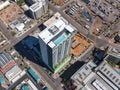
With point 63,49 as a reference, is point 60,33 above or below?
above

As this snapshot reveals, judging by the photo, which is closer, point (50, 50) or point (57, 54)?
point (50, 50)

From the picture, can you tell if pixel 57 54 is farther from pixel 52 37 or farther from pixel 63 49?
pixel 52 37

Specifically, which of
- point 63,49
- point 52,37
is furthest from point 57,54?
point 52,37

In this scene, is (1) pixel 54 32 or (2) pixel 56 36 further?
(2) pixel 56 36

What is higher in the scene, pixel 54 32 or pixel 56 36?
pixel 54 32

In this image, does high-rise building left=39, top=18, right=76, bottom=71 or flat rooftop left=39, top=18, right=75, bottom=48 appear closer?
high-rise building left=39, top=18, right=76, bottom=71

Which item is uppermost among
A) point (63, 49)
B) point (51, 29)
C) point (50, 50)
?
point (51, 29)

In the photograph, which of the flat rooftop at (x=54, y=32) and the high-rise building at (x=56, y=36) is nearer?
the high-rise building at (x=56, y=36)

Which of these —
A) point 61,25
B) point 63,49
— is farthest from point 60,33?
point 63,49

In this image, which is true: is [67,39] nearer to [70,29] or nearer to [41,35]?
[70,29]
